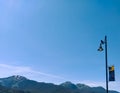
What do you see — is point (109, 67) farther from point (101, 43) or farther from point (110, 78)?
point (101, 43)

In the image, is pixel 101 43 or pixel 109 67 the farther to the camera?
pixel 101 43

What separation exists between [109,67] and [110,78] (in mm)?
1090

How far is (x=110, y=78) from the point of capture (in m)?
23.3

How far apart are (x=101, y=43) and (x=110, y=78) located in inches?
151

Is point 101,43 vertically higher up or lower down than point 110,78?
higher up

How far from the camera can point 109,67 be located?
2398 cm

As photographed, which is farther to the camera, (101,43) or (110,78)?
(101,43)

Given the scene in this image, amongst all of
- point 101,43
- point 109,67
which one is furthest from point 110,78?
point 101,43

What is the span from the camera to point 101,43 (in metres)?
25.7

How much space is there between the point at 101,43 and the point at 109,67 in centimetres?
276

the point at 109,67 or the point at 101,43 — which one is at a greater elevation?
the point at 101,43
